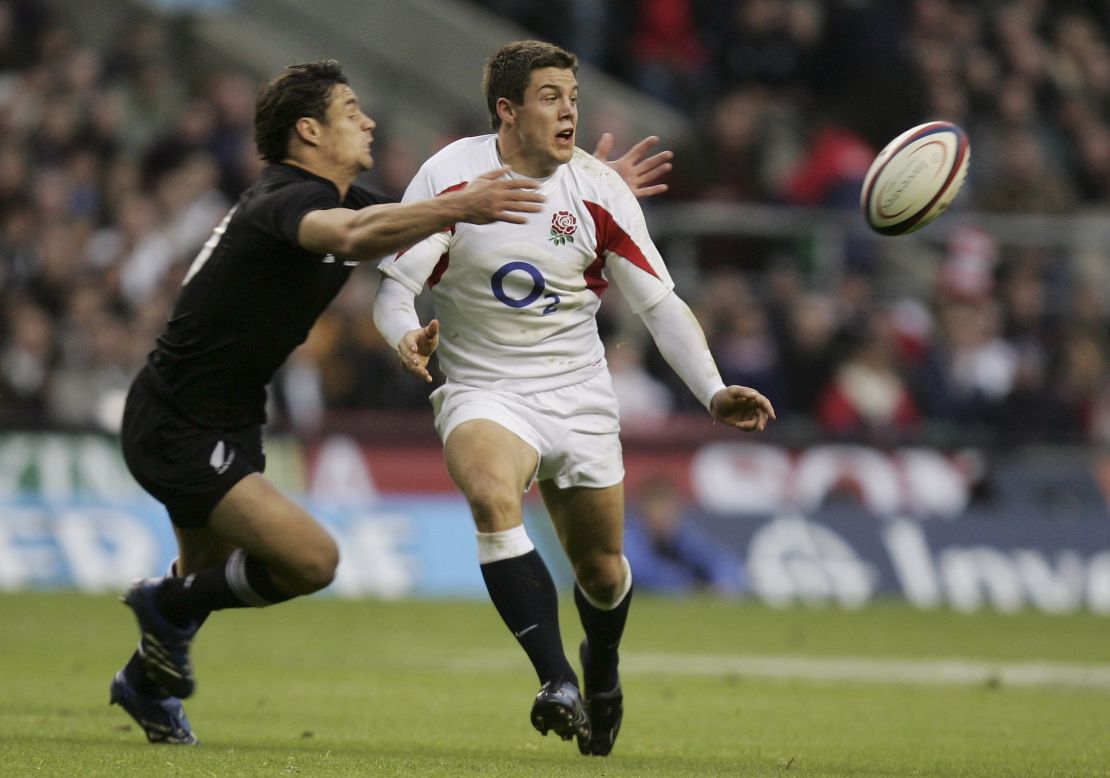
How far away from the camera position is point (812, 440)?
16.4 m

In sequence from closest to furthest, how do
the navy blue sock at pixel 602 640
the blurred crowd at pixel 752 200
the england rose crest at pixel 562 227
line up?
the england rose crest at pixel 562 227, the navy blue sock at pixel 602 640, the blurred crowd at pixel 752 200

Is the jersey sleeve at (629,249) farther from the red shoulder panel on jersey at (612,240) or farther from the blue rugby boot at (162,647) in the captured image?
the blue rugby boot at (162,647)

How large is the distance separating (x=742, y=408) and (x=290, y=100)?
1987 millimetres

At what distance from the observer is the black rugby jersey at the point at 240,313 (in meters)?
7.03

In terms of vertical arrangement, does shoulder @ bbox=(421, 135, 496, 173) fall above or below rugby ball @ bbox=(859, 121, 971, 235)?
below

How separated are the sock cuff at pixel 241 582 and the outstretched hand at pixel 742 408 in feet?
5.93

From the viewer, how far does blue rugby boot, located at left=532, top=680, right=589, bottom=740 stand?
634 cm

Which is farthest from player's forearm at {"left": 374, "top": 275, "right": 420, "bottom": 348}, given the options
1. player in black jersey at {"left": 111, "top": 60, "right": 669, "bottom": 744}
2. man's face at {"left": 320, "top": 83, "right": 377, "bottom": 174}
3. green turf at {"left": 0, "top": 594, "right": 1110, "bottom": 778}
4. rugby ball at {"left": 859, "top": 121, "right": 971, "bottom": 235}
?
rugby ball at {"left": 859, "top": 121, "right": 971, "bottom": 235}

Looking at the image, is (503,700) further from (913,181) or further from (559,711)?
(913,181)

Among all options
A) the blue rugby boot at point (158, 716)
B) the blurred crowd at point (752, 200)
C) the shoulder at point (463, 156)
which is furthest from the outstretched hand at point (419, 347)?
the blurred crowd at point (752, 200)

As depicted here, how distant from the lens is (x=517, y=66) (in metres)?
7.16

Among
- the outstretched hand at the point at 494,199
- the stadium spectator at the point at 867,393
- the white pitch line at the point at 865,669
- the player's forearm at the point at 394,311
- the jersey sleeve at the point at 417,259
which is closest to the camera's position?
the outstretched hand at the point at 494,199

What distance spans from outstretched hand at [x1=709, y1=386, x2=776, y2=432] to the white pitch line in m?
3.92

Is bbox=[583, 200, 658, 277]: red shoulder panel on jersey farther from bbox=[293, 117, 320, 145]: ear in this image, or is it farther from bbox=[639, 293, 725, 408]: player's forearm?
bbox=[293, 117, 320, 145]: ear
